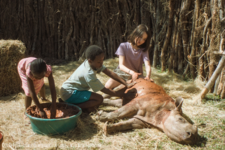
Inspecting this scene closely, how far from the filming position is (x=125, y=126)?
2.85 meters

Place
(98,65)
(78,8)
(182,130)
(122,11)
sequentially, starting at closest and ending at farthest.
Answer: (182,130) → (98,65) → (122,11) → (78,8)

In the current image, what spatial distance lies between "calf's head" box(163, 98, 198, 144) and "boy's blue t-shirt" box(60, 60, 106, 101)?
1.06 m

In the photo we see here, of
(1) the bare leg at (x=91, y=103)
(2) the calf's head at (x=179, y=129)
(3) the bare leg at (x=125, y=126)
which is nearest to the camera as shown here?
(2) the calf's head at (x=179, y=129)

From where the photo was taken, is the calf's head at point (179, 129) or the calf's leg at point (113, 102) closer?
the calf's head at point (179, 129)

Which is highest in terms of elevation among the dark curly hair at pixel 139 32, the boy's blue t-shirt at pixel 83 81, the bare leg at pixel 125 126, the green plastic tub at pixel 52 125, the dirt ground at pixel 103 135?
the dark curly hair at pixel 139 32

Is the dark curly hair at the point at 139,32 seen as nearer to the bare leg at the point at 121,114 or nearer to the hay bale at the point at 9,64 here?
the bare leg at the point at 121,114

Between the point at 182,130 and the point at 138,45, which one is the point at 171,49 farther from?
the point at 182,130

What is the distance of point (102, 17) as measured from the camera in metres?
5.76

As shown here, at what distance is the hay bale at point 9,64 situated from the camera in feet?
13.6

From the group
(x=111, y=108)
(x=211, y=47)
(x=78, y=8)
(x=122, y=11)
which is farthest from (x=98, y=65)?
(x=78, y=8)

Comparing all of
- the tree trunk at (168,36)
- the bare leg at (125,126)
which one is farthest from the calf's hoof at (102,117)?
the tree trunk at (168,36)

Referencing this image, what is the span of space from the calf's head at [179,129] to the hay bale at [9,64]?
10.4 feet

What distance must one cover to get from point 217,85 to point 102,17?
3356mm

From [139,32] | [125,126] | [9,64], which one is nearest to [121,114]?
[125,126]
